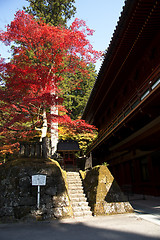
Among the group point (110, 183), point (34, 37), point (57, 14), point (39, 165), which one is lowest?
point (110, 183)

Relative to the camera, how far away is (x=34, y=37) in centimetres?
1314

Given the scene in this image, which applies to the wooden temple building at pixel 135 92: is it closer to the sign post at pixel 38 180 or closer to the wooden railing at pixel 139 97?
the wooden railing at pixel 139 97

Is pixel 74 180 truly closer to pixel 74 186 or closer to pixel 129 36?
pixel 74 186

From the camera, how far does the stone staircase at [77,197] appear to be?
7.26 m

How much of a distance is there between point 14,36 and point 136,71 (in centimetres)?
967

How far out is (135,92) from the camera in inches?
390

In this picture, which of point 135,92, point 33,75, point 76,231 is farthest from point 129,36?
point 76,231

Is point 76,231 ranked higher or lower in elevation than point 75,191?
lower

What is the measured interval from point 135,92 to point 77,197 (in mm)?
6408

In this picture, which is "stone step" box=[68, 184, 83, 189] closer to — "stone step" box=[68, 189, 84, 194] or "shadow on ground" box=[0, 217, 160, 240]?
"stone step" box=[68, 189, 84, 194]

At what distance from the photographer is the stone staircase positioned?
726 cm

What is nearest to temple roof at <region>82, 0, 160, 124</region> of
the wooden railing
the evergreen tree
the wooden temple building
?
the wooden temple building

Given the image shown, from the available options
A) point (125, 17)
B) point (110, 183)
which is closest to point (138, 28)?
point (125, 17)

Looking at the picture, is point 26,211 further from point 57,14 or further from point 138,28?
point 57,14
